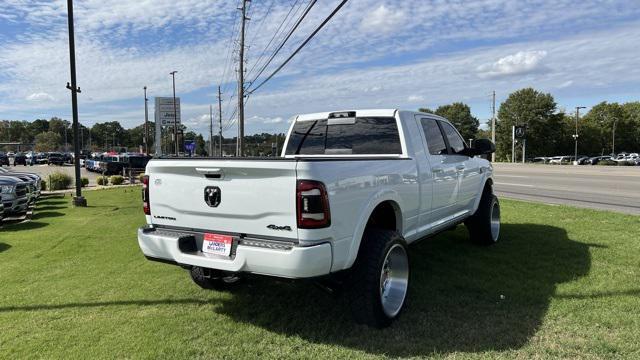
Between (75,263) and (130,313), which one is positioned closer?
(130,313)

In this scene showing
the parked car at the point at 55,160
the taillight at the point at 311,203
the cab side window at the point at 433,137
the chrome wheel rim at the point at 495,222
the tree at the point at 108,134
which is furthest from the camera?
the tree at the point at 108,134

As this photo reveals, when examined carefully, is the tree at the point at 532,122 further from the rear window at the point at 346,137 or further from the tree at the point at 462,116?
the rear window at the point at 346,137

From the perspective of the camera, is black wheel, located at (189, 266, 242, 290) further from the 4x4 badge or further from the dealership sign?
the dealership sign

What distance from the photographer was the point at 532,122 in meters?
96.6

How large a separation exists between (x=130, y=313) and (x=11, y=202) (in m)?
8.63

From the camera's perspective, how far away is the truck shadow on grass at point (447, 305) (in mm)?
3988

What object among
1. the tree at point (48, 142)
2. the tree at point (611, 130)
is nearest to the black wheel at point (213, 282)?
the tree at point (611, 130)

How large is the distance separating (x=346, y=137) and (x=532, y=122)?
100249 mm

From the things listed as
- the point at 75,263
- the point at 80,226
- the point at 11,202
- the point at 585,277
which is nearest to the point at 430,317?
the point at 585,277

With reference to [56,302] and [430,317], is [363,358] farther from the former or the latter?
[56,302]

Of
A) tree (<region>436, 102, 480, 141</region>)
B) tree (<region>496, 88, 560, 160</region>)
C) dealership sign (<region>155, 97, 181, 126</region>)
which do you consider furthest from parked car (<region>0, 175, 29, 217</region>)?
tree (<region>436, 102, 480, 141</region>)

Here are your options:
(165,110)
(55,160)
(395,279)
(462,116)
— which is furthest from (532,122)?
(395,279)

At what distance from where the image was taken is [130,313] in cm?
469

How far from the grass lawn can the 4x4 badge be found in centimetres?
Result: 112
